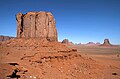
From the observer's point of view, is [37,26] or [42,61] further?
[37,26]

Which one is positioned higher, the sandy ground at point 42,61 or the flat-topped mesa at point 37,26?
the flat-topped mesa at point 37,26

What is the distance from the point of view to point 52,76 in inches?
719

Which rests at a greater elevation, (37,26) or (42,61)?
(37,26)

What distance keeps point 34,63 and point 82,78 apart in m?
5.83

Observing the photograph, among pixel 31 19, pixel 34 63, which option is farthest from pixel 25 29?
pixel 34 63

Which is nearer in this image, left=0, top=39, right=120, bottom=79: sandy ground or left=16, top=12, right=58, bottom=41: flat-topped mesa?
left=0, top=39, right=120, bottom=79: sandy ground

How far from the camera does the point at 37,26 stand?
26.8m

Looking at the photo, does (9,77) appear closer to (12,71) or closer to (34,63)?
(12,71)

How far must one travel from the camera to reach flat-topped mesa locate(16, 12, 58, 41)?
26.8 metres

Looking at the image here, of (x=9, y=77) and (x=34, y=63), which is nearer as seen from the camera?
(x=9, y=77)

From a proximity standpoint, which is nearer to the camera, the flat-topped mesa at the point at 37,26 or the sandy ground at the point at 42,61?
the sandy ground at the point at 42,61

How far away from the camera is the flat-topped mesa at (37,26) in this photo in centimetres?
2680

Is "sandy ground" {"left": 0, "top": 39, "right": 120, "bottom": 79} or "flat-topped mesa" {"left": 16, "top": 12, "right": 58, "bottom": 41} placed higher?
"flat-topped mesa" {"left": 16, "top": 12, "right": 58, "bottom": 41}

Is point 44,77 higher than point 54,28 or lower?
lower
